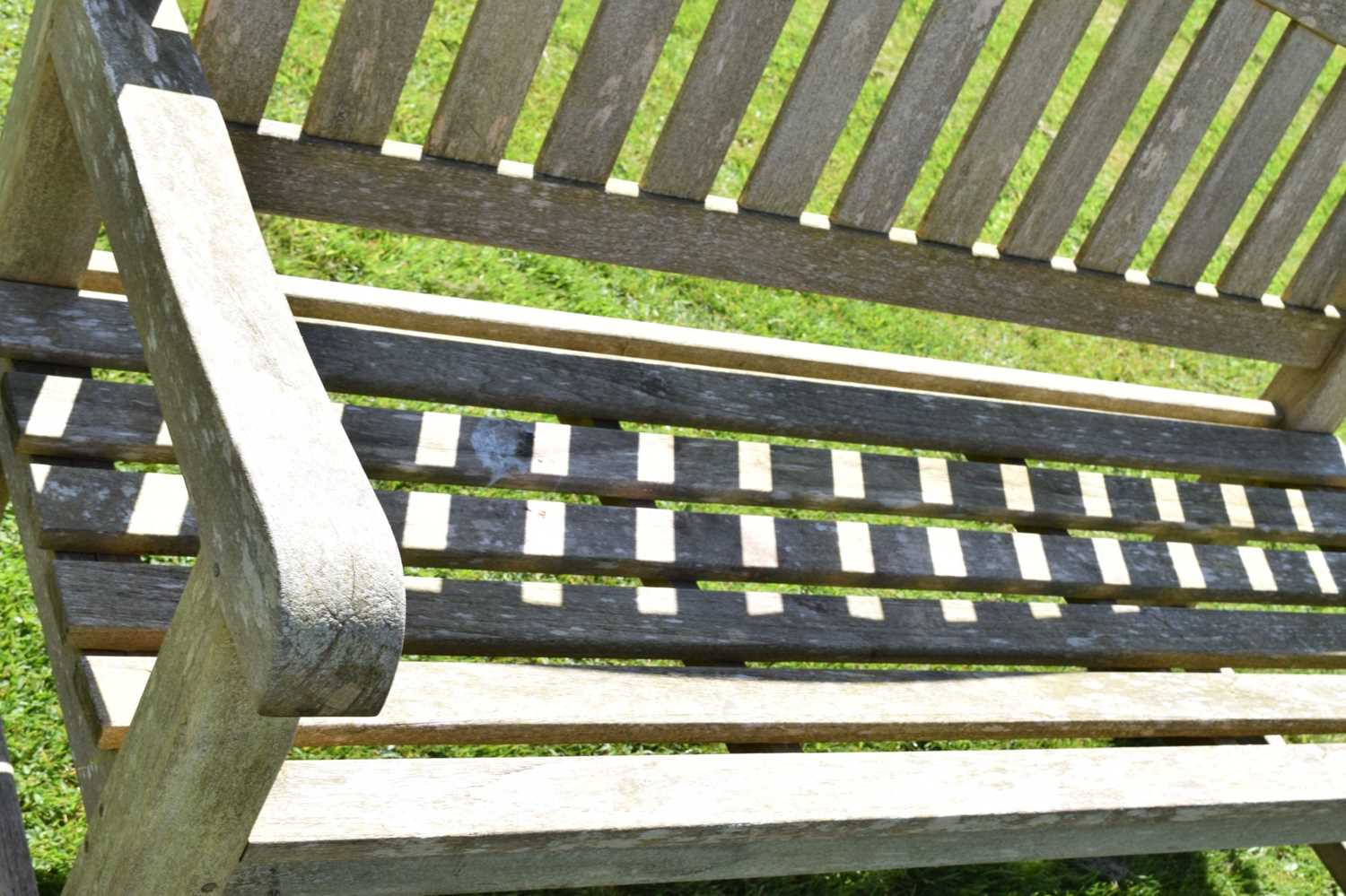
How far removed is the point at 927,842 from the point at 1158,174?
3.90 ft

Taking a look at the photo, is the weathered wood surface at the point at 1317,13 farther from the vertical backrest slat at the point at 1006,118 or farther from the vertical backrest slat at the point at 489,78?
the vertical backrest slat at the point at 489,78

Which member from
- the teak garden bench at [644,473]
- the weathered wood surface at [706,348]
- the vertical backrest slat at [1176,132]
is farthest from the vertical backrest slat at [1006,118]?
the weathered wood surface at [706,348]

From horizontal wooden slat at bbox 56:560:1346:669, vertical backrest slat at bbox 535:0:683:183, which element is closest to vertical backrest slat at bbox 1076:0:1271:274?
horizontal wooden slat at bbox 56:560:1346:669

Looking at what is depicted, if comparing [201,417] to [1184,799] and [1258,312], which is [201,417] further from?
[1258,312]

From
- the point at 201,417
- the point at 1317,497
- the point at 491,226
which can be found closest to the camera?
the point at 201,417

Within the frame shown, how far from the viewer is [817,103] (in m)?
2.40

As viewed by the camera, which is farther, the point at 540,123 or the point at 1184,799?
the point at 540,123

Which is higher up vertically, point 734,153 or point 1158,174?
point 1158,174

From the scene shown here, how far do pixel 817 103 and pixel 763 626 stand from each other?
746mm

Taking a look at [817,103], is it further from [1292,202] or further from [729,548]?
[1292,202]

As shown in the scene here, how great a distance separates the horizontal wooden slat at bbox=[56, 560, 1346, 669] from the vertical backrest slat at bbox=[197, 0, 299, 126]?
23.5 inches

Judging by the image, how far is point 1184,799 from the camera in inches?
81.7

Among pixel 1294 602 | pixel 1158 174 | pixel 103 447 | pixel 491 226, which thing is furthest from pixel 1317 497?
pixel 103 447

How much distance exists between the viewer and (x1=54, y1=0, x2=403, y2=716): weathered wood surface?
1.25 meters
